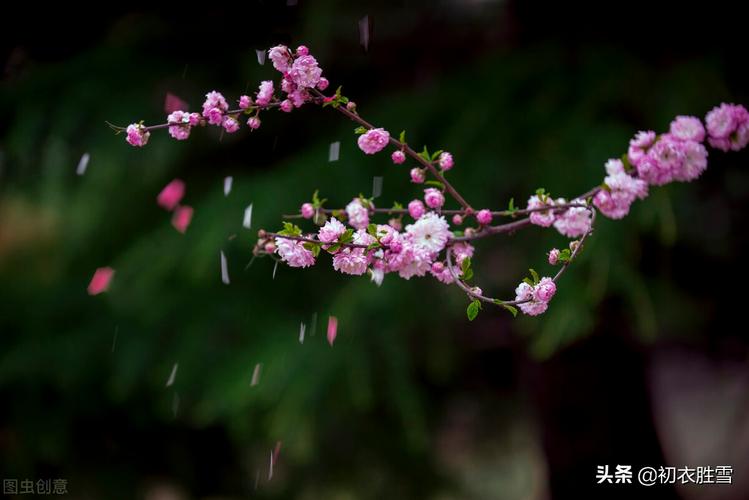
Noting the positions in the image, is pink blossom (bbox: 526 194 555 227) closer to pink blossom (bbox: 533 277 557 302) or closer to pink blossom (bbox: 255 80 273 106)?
pink blossom (bbox: 533 277 557 302)

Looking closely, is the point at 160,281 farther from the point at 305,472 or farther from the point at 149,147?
the point at 305,472

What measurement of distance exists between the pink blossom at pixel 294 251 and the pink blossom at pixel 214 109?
0.45 ft

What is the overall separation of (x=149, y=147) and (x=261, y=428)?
0.74 metres

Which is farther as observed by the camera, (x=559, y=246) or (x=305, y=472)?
(x=305, y=472)

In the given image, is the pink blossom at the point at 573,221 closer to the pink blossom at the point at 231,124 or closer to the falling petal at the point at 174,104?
the pink blossom at the point at 231,124

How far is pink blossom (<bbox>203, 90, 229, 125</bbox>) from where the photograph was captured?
635mm

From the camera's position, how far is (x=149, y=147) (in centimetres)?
160

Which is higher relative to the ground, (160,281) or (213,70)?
(213,70)

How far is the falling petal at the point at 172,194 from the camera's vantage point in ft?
5.48

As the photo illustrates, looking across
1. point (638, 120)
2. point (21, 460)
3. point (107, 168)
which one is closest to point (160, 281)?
point (107, 168)

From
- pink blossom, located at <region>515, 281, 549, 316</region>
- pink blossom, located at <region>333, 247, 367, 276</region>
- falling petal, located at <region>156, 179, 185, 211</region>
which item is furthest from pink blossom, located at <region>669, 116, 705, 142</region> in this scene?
falling petal, located at <region>156, 179, 185, 211</region>

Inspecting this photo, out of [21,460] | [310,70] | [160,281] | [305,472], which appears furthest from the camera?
[305,472]

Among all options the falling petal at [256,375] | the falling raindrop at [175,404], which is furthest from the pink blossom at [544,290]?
the falling raindrop at [175,404]

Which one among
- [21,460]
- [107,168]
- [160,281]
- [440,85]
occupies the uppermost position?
[440,85]
